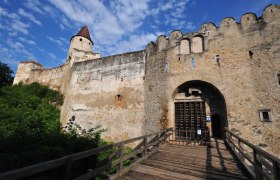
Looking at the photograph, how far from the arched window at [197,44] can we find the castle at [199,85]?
43 mm

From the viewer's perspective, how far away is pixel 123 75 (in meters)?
13.8

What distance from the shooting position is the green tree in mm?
26188

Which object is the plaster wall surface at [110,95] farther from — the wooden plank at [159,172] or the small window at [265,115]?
the small window at [265,115]

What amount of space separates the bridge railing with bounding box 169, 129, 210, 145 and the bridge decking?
1.98 metres

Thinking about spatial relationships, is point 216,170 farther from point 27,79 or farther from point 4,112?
point 27,79

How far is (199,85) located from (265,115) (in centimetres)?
370

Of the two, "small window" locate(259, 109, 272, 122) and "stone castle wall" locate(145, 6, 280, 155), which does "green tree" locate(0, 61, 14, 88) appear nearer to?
"stone castle wall" locate(145, 6, 280, 155)

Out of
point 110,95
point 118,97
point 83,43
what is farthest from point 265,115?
point 83,43

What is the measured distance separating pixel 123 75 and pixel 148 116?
4.31m

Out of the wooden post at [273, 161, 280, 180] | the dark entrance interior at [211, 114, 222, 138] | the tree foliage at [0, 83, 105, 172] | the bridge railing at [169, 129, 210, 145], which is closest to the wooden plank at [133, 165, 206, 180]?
the wooden post at [273, 161, 280, 180]

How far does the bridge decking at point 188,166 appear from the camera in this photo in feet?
14.8

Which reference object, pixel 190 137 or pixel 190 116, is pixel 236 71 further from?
pixel 190 137

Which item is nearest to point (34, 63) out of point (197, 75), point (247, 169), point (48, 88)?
point (48, 88)

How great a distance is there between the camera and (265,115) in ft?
27.0
